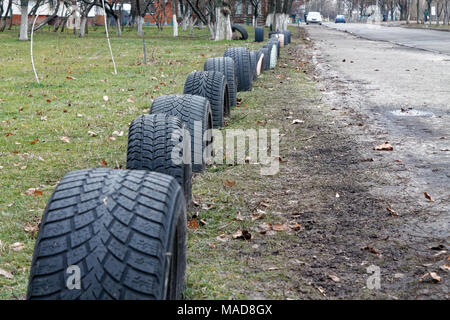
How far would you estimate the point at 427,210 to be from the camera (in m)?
4.41

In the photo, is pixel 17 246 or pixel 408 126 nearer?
pixel 17 246

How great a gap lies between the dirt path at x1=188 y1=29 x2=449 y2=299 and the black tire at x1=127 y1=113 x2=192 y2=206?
18.0 inches

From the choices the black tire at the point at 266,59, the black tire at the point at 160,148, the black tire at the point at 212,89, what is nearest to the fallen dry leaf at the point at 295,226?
the black tire at the point at 160,148

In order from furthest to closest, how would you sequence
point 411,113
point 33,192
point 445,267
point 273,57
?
point 273,57
point 411,113
point 33,192
point 445,267

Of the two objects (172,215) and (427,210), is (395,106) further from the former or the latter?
(172,215)

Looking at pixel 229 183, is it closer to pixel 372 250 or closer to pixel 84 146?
pixel 372 250

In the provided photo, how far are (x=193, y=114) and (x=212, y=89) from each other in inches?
76.6

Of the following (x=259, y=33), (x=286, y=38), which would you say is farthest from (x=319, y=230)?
(x=259, y=33)

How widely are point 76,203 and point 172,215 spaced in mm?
388

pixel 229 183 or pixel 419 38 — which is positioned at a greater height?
pixel 419 38

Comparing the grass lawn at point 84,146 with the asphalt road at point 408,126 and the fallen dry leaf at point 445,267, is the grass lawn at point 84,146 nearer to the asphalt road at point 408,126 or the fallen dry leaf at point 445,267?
the fallen dry leaf at point 445,267

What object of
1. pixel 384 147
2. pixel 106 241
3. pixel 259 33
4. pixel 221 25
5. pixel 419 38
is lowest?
pixel 384 147

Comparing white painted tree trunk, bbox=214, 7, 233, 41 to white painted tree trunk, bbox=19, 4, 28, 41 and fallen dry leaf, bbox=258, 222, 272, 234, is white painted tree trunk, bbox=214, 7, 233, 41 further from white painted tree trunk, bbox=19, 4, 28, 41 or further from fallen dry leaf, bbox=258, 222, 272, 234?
fallen dry leaf, bbox=258, 222, 272, 234

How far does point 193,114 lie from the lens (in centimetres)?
546
